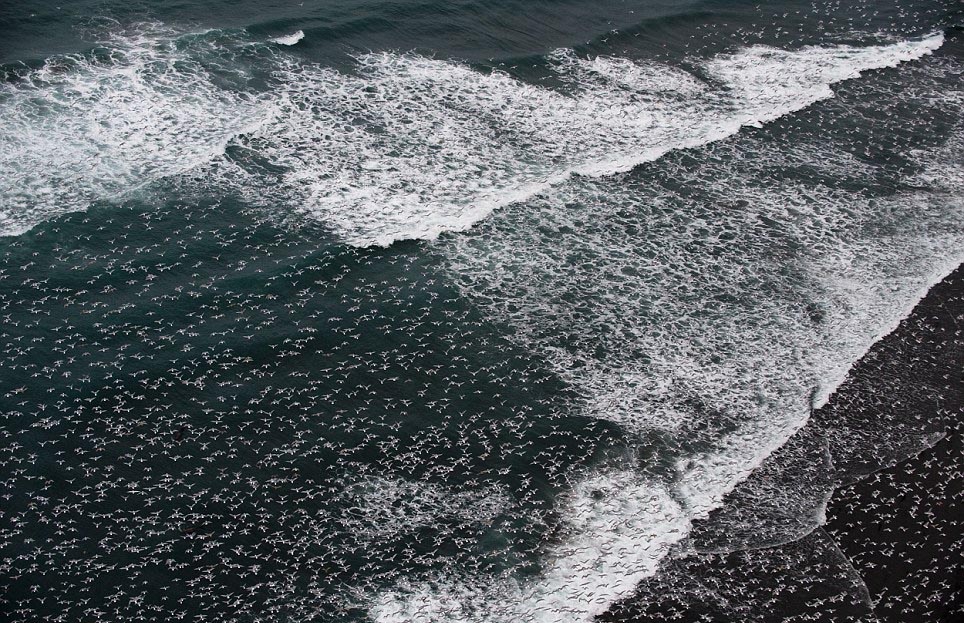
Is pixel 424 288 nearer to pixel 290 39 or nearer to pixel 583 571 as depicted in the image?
pixel 583 571

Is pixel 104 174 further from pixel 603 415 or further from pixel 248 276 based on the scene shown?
pixel 603 415

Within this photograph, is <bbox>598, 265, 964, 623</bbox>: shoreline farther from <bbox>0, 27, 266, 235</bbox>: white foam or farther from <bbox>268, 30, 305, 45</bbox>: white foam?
<bbox>268, 30, 305, 45</bbox>: white foam

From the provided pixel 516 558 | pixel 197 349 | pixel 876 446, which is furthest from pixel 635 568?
pixel 197 349

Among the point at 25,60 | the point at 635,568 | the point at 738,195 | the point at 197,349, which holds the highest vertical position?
the point at 25,60

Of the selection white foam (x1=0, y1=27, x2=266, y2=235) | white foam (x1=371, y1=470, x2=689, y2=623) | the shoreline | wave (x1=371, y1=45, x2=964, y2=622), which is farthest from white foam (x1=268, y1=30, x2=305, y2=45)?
the shoreline

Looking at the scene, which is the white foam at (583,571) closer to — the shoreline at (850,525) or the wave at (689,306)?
the wave at (689,306)

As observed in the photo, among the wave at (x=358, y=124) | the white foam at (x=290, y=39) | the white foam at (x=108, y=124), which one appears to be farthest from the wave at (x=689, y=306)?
the white foam at (x=290, y=39)

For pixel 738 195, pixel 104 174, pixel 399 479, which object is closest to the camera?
pixel 399 479

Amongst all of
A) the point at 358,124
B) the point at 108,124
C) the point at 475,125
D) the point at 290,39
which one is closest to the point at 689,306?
the point at 475,125
